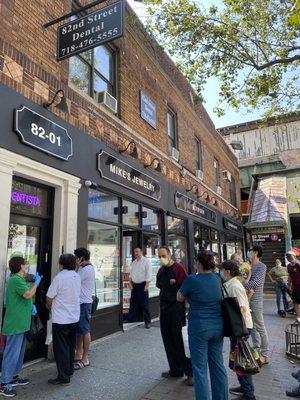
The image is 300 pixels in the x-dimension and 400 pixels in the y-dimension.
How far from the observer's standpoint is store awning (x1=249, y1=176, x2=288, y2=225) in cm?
1912

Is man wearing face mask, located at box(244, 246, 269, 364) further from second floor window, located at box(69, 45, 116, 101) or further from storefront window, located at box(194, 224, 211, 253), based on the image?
storefront window, located at box(194, 224, 211, 253)

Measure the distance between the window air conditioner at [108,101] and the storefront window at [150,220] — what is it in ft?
9.23

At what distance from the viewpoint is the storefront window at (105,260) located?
284 inches

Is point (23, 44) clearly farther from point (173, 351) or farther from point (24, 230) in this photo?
point (173, 351)

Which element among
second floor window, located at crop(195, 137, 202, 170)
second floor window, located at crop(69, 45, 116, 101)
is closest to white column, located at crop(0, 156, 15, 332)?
second floor window, located at crop(69, 45, 116, 101)

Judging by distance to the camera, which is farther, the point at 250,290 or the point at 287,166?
the point at 287,166

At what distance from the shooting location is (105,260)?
757 cm

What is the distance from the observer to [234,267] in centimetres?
454

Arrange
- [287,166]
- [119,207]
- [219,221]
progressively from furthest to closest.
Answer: [287,166] → [219,221] → [119,207]

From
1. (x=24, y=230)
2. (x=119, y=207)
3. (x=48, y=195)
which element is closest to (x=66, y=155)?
(x=48, y=195)

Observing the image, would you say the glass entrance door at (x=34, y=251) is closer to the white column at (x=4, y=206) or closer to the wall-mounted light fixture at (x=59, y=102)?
the white column at (x=4, y=206)

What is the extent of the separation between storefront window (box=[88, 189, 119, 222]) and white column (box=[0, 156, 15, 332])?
2202 mm

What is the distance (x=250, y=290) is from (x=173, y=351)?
1615 millimetres

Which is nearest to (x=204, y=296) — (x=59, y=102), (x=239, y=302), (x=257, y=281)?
(x=239, y=302)
